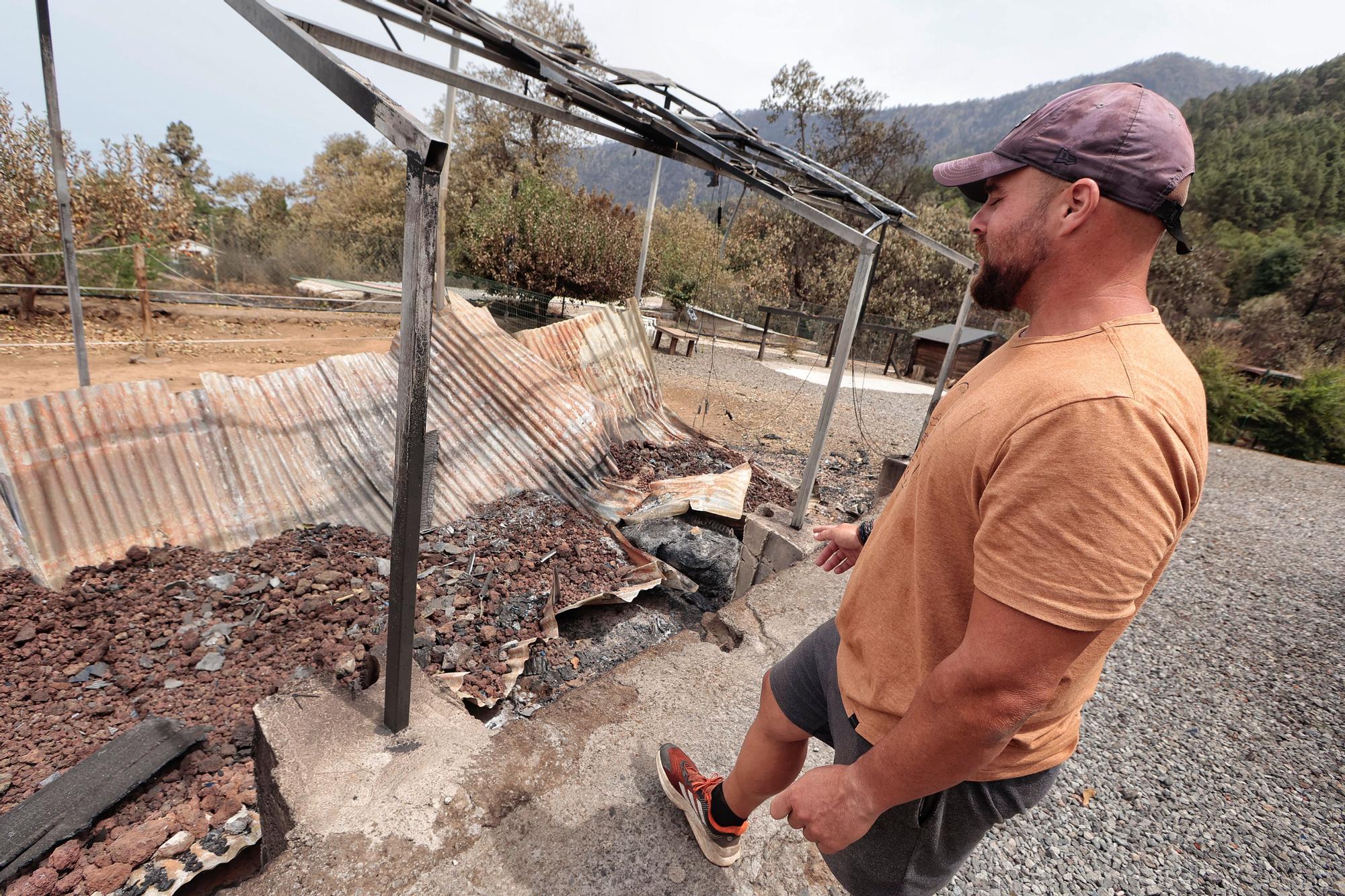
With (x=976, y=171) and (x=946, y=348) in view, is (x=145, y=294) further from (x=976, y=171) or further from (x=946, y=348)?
(x=946, y=348)

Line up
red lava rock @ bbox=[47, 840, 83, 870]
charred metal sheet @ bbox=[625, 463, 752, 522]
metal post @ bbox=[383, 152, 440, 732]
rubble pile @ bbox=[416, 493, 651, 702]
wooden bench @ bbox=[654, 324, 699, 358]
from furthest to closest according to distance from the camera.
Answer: wooden bench @ bbox=[654, 324, 699, 358] → charred metal sheet @ bbox=[625, 463, 752, 522] → rubble pile @ bbox=[416, 493, 651, 702] → red lava rock @ bbox=[47, 840, 83, 870] → metal post @ bbox=[383, 152, 440, 732]

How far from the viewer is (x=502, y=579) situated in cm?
390

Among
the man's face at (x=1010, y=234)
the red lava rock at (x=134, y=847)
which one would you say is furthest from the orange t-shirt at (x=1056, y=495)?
the red lava rock at (x=134, y=847)

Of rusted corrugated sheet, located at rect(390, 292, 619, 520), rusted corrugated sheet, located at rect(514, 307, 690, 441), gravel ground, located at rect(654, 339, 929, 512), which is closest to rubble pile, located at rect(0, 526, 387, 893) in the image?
rusted corrugated sheet, located at rect(390, 292, 619, 520)

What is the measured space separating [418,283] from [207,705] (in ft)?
7.74

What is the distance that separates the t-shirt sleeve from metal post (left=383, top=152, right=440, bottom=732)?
1409mm

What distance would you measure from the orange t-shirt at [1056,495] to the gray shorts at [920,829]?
2.6 inches

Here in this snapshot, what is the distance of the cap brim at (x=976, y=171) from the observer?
3.50 ft

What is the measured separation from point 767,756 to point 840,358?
10.4 feet

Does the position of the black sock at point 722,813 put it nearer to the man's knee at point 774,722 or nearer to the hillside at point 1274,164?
the man's knee at point 774,722

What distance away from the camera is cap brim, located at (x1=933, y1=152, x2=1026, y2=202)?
3.50ft

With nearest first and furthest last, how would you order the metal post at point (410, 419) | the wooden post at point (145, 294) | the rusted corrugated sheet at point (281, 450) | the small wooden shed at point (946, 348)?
1. the metal post at point (410, 419)
2. the rusted corrugated sheet at point (281, 450)
3. the wooden post at point (145, 294)
4. the small wooden shed at point (946, 348)

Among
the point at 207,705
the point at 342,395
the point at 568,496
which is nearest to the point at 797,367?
the point at 568,496

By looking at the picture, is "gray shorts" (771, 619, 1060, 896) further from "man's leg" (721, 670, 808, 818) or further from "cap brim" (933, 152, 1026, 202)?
"cap brim" (933, 152, 1026, 202)
